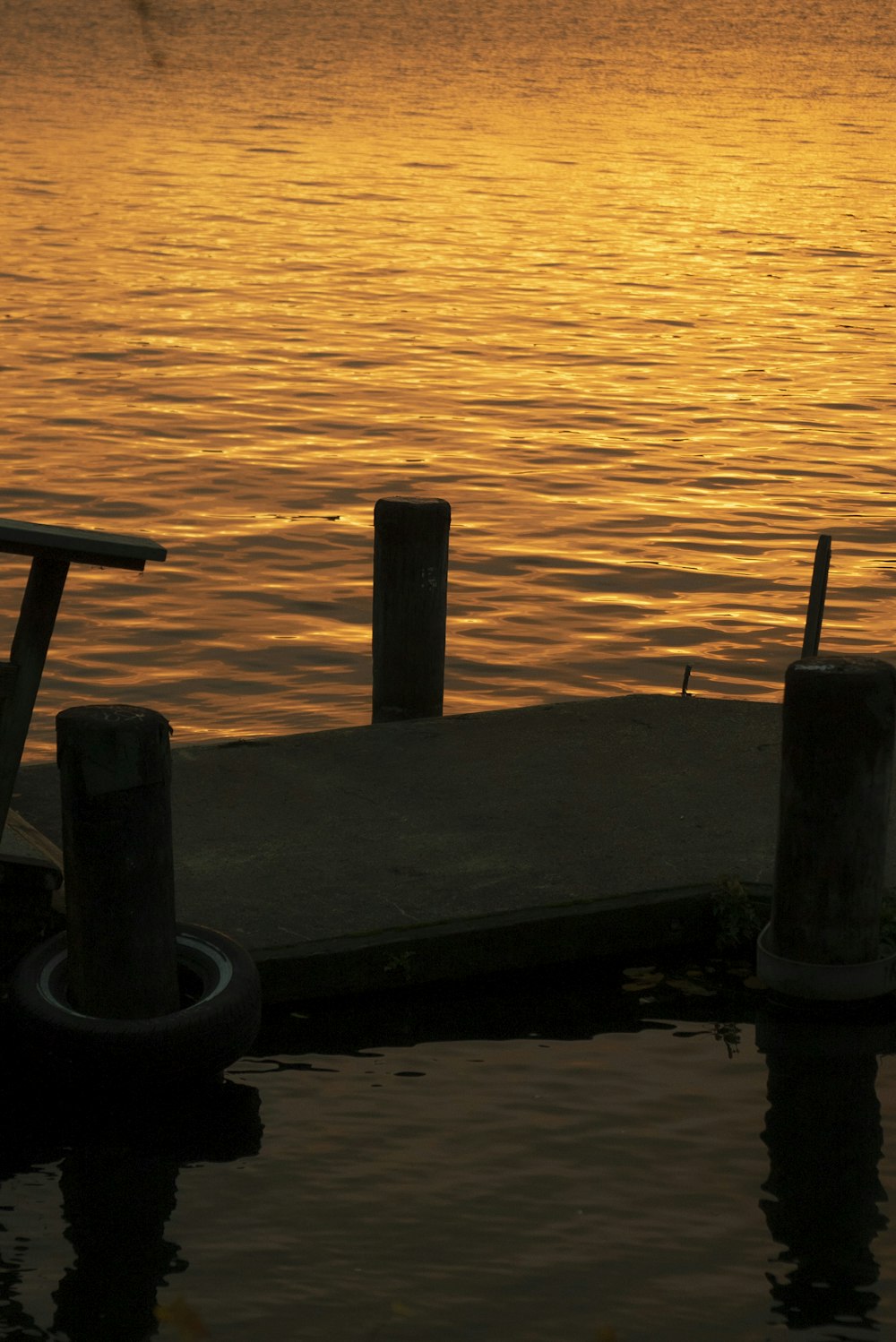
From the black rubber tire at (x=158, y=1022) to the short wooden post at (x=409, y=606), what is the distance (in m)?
3.20

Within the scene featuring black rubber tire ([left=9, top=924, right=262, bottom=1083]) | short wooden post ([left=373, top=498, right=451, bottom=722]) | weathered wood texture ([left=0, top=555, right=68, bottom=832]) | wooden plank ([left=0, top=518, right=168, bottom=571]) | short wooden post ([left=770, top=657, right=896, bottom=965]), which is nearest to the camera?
black rubber tire ([left=9, top=924, right=262, bottom=1083])

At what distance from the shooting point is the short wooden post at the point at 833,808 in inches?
304

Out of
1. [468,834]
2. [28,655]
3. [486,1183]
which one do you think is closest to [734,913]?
[468,834]

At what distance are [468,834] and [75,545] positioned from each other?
98.3 inches

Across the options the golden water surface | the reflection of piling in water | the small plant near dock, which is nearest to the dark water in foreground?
the reflection of piling in water

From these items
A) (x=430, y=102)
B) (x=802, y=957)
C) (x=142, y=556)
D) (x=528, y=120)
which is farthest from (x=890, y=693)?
(x=430, y=102)

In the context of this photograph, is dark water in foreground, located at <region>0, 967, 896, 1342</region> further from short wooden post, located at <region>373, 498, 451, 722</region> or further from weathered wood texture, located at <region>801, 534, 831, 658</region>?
short wooden post, located at <region>373, 498, 451, 722</region>

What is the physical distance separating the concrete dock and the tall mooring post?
68 centimetres

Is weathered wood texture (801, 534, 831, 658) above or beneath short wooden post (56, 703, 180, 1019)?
above

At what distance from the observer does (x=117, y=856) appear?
278 inches

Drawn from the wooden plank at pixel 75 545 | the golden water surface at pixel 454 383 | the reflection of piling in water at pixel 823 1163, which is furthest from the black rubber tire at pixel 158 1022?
the golden water surface at pixel 454 383

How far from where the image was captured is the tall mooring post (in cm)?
772

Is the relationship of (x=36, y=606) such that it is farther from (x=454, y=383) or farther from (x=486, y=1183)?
(x=454, y=383)

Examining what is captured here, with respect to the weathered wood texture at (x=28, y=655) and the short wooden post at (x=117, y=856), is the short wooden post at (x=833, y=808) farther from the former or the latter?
the weathered wood texture at (x=28, y=655)
